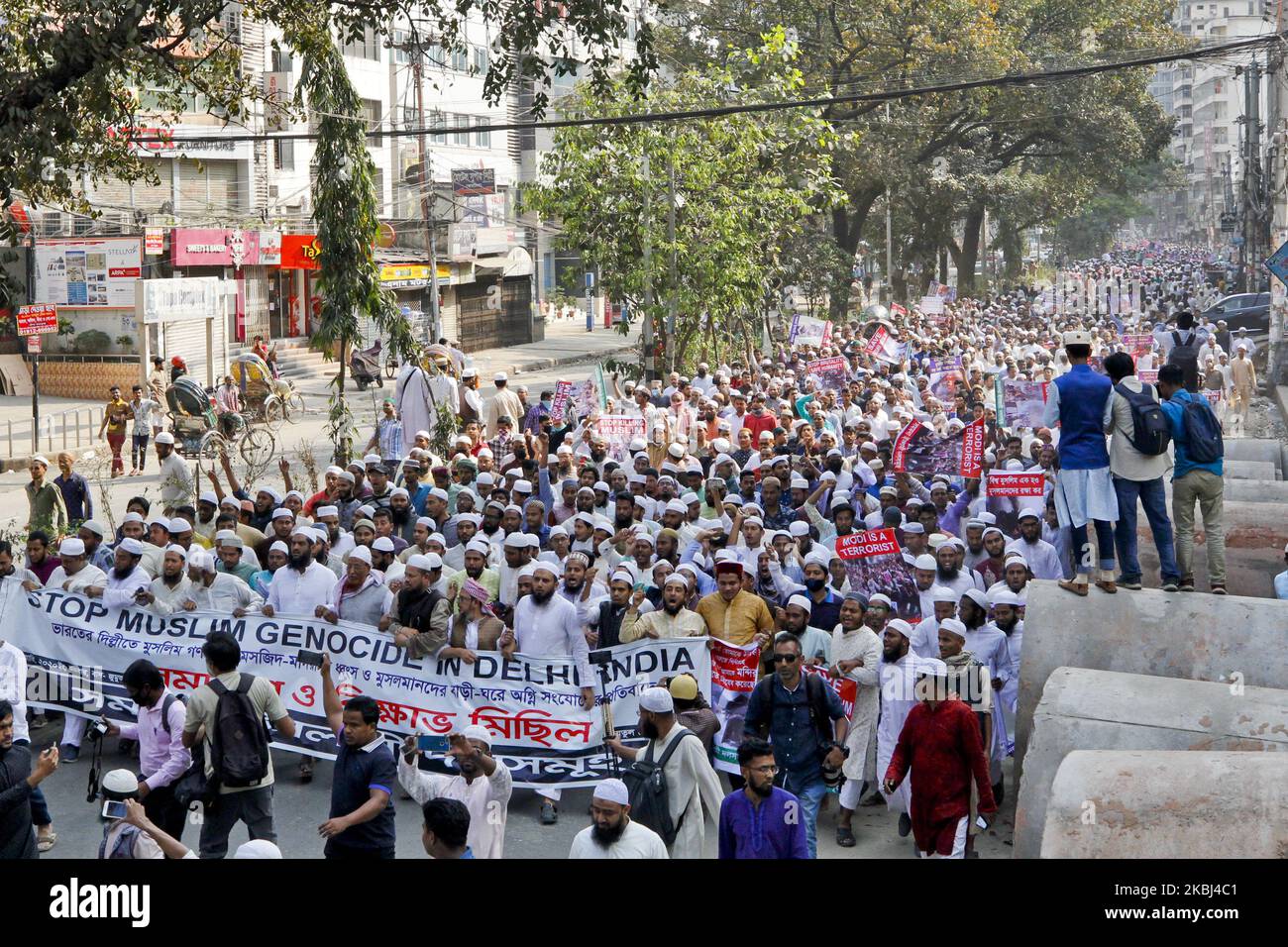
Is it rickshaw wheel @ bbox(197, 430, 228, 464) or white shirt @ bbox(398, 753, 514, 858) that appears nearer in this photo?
white shirt @ bbox(398, 753, 514, 858)

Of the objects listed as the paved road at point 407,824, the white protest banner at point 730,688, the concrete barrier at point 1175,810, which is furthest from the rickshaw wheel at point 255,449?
the concrete barrier at point 1175,810

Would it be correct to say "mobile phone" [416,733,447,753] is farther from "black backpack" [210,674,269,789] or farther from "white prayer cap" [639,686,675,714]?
"white prayer cap" [639,686,675,714]

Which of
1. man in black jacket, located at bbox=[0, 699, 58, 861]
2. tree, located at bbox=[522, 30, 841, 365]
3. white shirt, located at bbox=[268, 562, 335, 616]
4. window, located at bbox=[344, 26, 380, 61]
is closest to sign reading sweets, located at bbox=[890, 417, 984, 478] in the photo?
white shirt, located at bbox=[268, 562, 335, 616]

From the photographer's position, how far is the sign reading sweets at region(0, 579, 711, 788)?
9.42 meters

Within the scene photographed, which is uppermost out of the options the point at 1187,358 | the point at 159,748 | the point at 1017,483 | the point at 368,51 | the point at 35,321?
the point at 368,51

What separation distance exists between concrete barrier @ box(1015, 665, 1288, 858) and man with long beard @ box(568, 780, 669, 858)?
2591mm

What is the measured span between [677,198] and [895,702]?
54.0 ft

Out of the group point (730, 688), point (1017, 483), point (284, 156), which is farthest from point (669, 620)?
point (284, 156)

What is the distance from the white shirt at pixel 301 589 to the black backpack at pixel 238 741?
2.92m

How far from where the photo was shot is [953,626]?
895 cm

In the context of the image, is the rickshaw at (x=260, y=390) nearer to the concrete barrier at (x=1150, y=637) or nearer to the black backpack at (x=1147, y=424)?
the concrete barrier at (x=1150, y=637)

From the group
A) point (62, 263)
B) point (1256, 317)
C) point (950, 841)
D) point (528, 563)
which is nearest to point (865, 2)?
point (1256, 317)

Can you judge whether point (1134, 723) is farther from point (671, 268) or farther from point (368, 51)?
point (368, 51)
